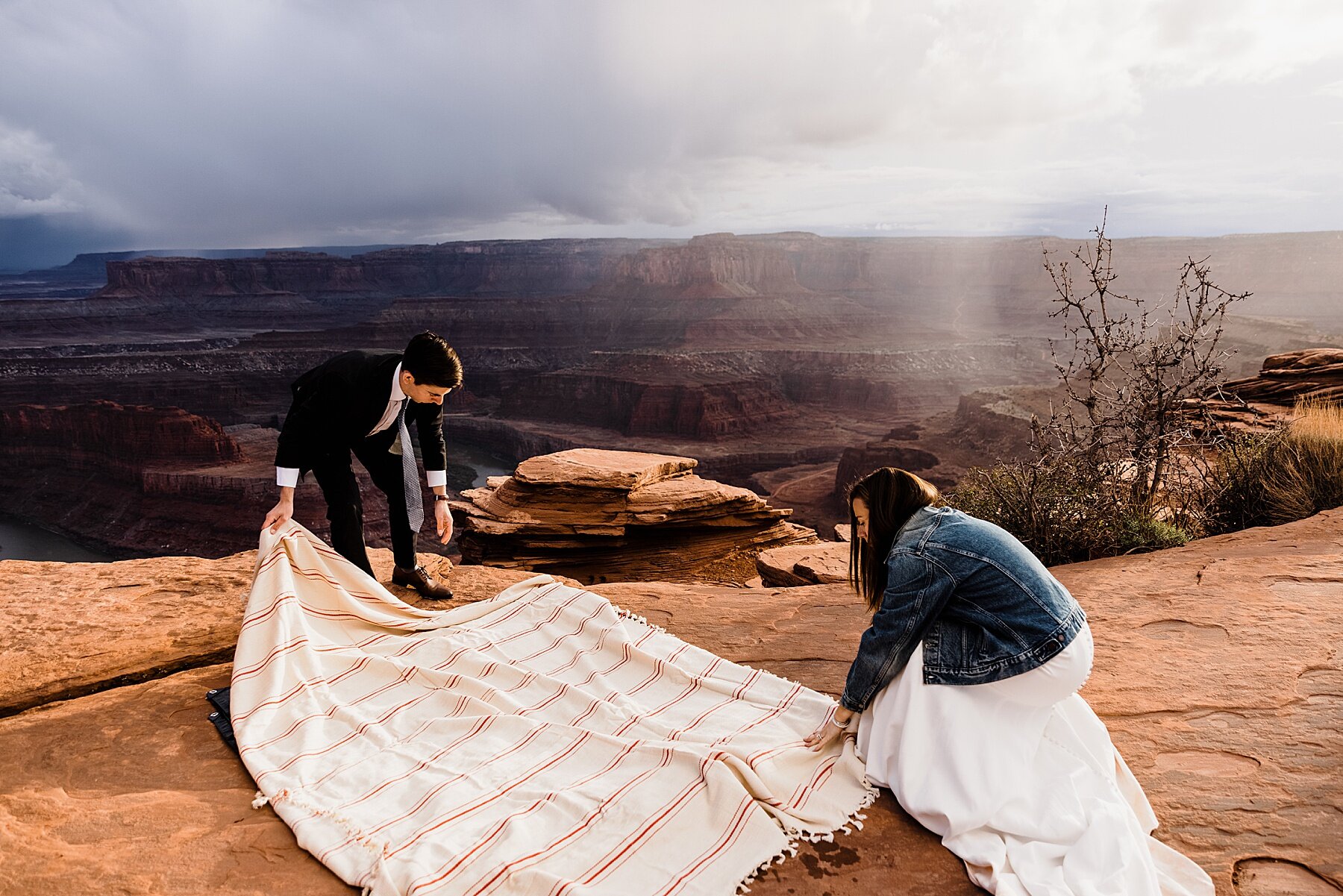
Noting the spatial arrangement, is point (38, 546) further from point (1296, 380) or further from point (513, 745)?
point (1296, 380)

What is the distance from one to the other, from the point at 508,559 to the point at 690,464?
3061 millimetres

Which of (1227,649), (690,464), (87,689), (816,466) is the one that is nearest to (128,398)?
(816,466)

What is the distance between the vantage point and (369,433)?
15.1 feet

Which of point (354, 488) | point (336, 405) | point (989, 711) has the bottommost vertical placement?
point (989, 711)

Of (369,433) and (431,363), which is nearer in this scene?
(431,363)

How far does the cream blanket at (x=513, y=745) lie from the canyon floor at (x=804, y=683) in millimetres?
168

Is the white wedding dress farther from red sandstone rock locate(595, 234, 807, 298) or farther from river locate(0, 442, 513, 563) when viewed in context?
red sandstone rock locate(595, 234, 807, 298)

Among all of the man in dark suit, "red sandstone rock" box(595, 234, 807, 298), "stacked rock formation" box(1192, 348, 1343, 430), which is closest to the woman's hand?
the man in dark suit

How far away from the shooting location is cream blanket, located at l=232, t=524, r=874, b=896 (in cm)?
243

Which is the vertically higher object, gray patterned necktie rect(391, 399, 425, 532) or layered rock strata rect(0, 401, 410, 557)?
gray patterned necktie rect(391, 399, 425, 532)

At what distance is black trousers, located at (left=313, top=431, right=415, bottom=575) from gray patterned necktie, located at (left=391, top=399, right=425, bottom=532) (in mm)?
27

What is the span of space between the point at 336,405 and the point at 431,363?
0.73m

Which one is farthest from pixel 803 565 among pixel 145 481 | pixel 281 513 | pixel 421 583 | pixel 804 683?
pixel 145 481

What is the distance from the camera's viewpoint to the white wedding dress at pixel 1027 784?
7.42 ft
